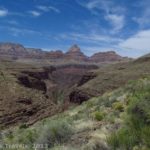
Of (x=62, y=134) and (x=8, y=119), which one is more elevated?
(x=62, y=134)

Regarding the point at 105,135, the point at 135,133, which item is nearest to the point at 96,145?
the point at 105,135

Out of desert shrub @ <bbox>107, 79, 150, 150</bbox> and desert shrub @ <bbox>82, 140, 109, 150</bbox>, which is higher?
desert shrub @ <bbox>107, 79, 150, 150</bbox>

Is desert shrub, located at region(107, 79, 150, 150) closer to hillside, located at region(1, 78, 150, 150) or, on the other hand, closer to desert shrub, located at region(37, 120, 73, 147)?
hillside, located at region(1, 78, 150, 150)

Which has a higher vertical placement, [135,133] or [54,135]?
[135,133]

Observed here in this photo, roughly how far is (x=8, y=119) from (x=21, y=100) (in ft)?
28.0

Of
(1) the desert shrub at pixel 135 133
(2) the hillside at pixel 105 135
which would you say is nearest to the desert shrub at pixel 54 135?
(2) the hillside at pixel 105 135

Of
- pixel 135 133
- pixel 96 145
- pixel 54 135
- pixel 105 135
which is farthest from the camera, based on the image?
pixel 54 135

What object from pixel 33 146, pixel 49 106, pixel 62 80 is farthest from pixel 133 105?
pixel 62 80

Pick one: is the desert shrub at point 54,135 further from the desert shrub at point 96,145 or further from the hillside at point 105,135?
the desert shrub at point 96,145

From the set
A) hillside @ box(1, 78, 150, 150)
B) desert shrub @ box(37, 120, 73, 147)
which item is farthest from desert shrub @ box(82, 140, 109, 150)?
desert shrub @ box(37, 120, 73, 147)

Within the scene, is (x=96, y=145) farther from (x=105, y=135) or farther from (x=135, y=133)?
(x=135, y=133)

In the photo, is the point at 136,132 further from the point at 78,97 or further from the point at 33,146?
the point at 78,97

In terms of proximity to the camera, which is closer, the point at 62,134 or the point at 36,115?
the point at 62,134

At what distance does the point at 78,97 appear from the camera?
7019 centimetres
